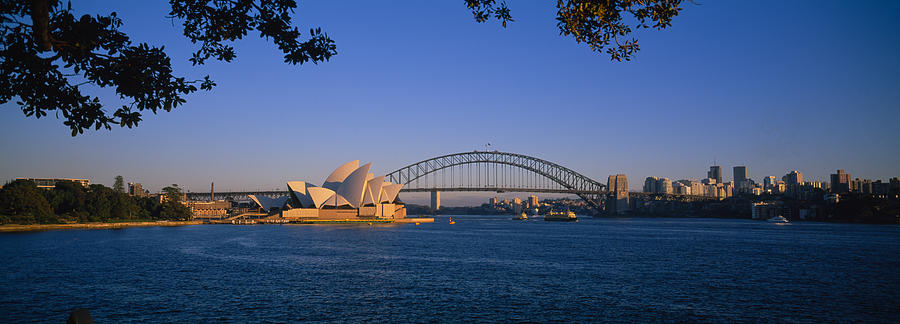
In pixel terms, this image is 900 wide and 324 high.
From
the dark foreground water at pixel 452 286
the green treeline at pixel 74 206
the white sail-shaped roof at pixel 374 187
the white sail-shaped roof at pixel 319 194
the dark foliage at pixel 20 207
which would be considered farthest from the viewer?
the white sail-shaped roof at pixel 374 187

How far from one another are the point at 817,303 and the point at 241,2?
20.4 m

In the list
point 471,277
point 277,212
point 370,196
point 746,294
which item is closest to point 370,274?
point 471,277

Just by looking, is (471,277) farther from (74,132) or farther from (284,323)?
(74,132)

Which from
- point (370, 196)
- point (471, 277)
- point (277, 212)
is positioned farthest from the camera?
point (277, 212)

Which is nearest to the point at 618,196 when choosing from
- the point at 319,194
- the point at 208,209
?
the point at 319,194

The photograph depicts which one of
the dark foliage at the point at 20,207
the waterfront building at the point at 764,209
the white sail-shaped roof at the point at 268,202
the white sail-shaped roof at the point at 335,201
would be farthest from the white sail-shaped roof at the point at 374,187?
the waterfront building at the point at 764,209

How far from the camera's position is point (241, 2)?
6.80m

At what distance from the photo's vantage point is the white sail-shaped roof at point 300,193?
102000mm

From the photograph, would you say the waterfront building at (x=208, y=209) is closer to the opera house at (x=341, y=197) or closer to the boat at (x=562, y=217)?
the opera house at (x=341, y=197)

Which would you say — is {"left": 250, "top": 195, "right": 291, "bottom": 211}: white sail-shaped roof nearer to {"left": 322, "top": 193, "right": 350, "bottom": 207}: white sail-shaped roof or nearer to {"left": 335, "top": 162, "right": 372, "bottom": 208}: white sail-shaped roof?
{"left": 322, "top": 193, "right": 350, "bottom": 207}: white sail-shaped roof

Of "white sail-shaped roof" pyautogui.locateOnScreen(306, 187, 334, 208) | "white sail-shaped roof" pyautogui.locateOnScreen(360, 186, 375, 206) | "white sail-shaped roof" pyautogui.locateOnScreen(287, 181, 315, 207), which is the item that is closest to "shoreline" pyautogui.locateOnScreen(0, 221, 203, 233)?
"white sail-shaped roof" pyautogui.locateOnScreen(287, 181, 315, 207)

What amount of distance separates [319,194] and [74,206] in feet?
124

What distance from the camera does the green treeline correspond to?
71.7 m

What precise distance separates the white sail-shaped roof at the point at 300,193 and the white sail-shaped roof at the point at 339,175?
162 inches
